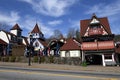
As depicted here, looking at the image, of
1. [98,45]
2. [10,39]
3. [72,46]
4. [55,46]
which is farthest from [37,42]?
[98,45]

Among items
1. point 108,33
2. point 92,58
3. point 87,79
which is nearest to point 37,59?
point 92,58

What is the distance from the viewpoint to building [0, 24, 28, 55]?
62469mm

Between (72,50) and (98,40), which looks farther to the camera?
(72,50)

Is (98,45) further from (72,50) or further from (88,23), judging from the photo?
(72,50)

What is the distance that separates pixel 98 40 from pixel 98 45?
1.18 metres

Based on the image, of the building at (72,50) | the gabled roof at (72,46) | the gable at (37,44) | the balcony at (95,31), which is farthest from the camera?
the gable at (37,44)

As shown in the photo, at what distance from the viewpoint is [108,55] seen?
3634 centimetres

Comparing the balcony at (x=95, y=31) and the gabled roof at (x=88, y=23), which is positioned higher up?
the gabled roof at (x=88, y=23)

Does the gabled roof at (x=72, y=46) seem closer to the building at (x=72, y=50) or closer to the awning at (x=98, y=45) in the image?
the building at (x=72, y=50)

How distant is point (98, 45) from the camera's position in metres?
37.6

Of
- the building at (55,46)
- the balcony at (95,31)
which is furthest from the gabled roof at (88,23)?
the building at (55,46)

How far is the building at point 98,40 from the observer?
119 ft

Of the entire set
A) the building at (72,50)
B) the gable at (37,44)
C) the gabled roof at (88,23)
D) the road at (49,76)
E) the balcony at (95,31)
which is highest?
the gabled roof at (88,23)

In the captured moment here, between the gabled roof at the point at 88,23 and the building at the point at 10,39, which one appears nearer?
the gabled roof at the point at 88,23
